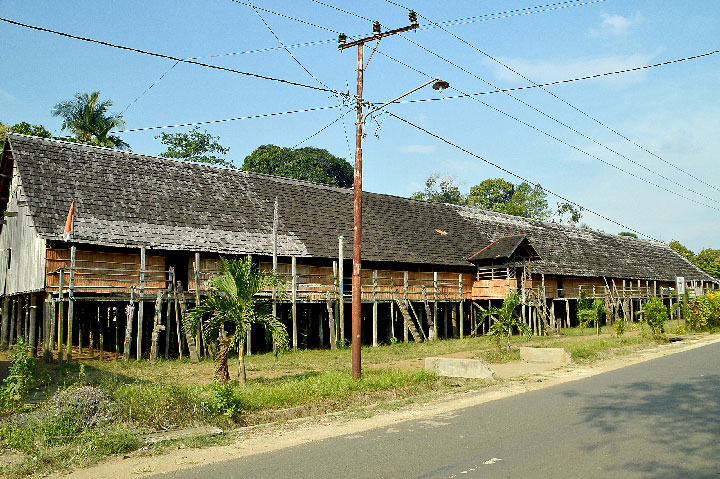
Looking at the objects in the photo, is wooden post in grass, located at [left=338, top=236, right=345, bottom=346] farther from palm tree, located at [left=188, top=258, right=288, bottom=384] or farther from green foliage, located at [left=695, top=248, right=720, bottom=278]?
green foliage, located at [left=695, top=248, right=720, bottom=278]

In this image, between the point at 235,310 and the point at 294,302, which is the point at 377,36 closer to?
the point at 235,310

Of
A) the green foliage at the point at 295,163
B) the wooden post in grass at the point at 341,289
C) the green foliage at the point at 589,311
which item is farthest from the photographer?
the green foliage at the point at 295,163

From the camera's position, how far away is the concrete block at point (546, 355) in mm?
19516

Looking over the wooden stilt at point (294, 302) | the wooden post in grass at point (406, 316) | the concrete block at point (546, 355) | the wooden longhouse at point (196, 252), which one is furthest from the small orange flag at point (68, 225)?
the concrete block at point (546, 355)

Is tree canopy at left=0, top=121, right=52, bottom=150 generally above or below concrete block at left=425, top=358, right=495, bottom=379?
above

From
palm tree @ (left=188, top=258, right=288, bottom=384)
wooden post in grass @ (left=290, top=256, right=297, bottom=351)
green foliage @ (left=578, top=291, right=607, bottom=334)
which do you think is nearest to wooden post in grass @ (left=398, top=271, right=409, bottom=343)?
wooden post in grass @ (left=290, top=256, right=297, bottom=351)

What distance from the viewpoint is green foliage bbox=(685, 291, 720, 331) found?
33.3 m

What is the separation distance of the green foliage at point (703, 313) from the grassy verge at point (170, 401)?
16.9 metres

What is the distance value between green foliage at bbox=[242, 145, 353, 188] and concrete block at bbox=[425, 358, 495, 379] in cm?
4815

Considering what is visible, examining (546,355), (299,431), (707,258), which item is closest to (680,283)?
(546,355)

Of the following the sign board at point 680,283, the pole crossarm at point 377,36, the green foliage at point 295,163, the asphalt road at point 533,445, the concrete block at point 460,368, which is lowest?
the asphalt road at point 533,445

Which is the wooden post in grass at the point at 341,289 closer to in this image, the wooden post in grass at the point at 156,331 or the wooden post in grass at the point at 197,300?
the wooden post in grass at the point at 197,300

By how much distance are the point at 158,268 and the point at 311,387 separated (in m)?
12.9

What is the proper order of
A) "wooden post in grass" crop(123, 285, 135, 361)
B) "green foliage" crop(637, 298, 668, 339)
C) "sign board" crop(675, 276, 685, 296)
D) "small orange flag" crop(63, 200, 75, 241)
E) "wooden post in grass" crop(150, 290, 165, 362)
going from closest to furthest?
"small orange flag" crop(63, 200, 75, 241) < "wooden post in grass" crop(123, 285, 135, 361) < "wooden post in grass" crop(150, 290, 165, 362) < "green foliage" crop(637, 298, 668, 339) < "sign board" crop(675, 276, 685, 296)
